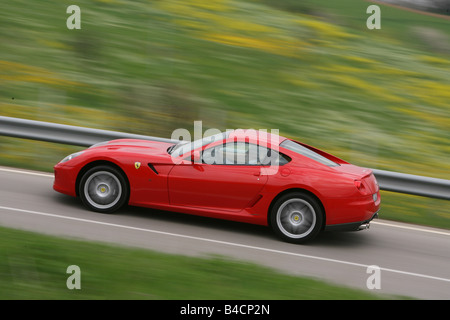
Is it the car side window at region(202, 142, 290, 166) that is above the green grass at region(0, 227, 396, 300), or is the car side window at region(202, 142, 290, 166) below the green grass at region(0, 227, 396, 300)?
above

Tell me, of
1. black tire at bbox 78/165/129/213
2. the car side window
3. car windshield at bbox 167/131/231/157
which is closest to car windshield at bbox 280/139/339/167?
the car side window

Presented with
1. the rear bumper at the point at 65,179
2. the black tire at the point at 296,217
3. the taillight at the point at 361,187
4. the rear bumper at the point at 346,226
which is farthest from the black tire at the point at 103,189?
the taillight at the point at 361,187

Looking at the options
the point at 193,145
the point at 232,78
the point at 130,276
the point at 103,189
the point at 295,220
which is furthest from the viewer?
the point at 232,78

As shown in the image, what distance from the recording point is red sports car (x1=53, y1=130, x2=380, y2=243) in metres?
7.98

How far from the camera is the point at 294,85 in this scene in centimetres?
1569

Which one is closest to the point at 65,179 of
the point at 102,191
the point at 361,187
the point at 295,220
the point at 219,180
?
the point at 102,191

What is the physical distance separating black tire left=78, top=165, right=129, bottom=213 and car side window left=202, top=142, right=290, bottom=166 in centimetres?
120

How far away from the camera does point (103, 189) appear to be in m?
8.28

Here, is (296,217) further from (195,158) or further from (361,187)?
(195,158)

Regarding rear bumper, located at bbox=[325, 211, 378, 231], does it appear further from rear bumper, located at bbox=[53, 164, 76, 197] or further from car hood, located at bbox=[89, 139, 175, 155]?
rear bumper, located at bbox=[53, 164, 76, 197]

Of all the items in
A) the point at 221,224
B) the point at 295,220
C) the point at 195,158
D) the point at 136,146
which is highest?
the point at 136,146

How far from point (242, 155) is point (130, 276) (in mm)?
2796

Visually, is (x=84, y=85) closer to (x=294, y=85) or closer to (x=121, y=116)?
(x=121, y=116)
